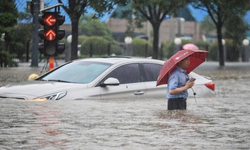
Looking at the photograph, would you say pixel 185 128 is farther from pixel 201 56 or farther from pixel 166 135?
pixel 201 56

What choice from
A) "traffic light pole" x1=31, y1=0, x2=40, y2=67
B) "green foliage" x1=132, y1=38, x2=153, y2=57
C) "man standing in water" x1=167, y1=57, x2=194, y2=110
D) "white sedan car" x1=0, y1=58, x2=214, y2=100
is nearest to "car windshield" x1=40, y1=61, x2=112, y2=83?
"white sedan car" x1=0, y1=58, x2=214, y2=100

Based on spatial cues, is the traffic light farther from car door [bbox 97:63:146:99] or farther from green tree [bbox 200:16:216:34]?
green tree [bbox 200:16:216:34]

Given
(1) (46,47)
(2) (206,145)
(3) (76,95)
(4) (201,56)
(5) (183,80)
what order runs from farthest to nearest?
(1) (46,47) < (3) (76,95) < (4) (201,56) < (5) (183,80) < (2) (206,145)

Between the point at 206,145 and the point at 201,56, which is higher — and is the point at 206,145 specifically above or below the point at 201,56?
below

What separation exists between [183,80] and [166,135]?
2.96m

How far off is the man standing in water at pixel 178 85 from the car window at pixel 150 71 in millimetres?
3023

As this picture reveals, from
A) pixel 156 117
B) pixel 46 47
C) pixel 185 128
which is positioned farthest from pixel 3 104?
pixel 46 47

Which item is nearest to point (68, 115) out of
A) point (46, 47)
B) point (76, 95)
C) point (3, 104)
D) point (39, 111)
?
point (39, 111)

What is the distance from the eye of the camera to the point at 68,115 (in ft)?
34.8

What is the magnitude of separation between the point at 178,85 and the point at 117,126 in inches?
88.7

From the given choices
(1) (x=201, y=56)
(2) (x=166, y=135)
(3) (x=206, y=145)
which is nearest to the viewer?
(3) (x=206, y=145)

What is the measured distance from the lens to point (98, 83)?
1380cm

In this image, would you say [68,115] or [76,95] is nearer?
[68,115]

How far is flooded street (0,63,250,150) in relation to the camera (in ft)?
26.0
